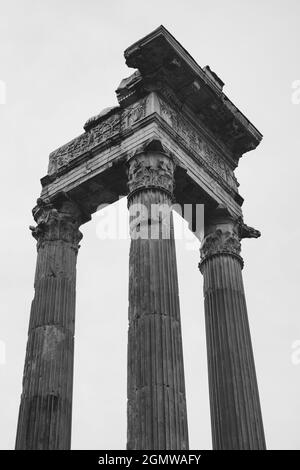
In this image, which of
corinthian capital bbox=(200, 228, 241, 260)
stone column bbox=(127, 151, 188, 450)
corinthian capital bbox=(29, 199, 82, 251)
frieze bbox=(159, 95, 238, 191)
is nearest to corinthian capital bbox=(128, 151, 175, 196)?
stone column bbox=(127, 151, 188, 450)

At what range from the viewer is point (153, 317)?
21.2 meters

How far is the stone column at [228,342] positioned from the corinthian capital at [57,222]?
4.83 metres

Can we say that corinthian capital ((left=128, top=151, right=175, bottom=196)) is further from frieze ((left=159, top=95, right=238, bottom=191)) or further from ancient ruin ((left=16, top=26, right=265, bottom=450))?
frieze ((left=159, top=95, right=238, bottom=191))

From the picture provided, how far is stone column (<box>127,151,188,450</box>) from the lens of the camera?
19.4 meters

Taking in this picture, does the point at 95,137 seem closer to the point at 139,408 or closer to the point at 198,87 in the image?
the point at 198,87

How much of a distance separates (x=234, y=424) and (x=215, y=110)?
11405 millimetres

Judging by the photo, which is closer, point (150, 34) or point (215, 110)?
point (150, 34)

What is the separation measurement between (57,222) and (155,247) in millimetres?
5762

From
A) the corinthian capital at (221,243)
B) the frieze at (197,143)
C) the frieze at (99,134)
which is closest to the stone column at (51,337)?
the frieze at (99,134)

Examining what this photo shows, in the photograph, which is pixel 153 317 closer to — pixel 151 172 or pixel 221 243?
pixel 151 172

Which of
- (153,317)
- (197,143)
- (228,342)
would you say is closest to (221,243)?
(197,143)
